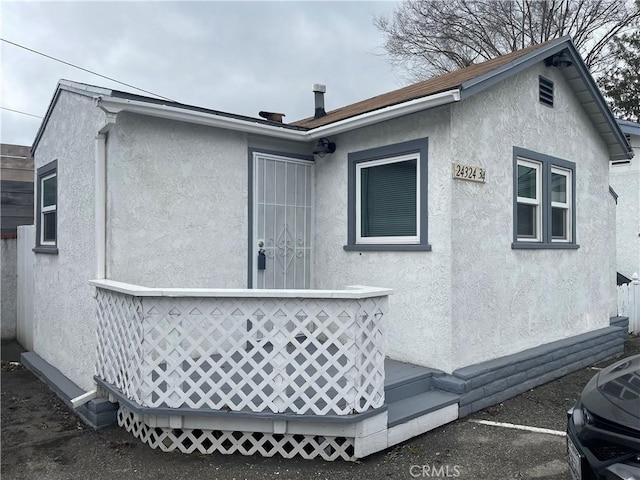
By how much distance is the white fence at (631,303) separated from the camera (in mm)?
9156

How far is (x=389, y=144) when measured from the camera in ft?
18.6

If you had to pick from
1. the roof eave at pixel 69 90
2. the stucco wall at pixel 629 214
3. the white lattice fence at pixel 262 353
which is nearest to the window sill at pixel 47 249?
the roof eave at pixel 69 90

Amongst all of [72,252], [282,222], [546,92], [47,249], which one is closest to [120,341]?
[72,252]

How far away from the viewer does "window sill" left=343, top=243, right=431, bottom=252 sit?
17.2 feet

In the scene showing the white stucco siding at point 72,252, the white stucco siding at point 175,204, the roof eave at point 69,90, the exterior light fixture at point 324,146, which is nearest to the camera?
the roof eave at point 69,90

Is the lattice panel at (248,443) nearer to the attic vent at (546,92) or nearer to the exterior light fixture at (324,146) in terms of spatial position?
the exterior light fixture at (324,146)

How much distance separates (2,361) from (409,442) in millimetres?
6371

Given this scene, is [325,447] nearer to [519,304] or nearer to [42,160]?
[519,304]

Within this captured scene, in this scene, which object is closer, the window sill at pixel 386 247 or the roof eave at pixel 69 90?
the roof eave at pixel 69 90

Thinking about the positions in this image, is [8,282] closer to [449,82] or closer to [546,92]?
[449,82]

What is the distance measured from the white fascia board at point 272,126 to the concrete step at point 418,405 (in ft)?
9.78

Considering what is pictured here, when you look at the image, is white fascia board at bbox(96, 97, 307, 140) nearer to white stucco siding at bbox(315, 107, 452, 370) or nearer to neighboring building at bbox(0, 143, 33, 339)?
white stucco siding at bbox(315, 107, 452, 370)

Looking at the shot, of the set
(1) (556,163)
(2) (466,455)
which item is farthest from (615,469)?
(1) (556,163)

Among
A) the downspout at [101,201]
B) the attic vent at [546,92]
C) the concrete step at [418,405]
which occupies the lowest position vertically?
the concrete step at [418,405]
